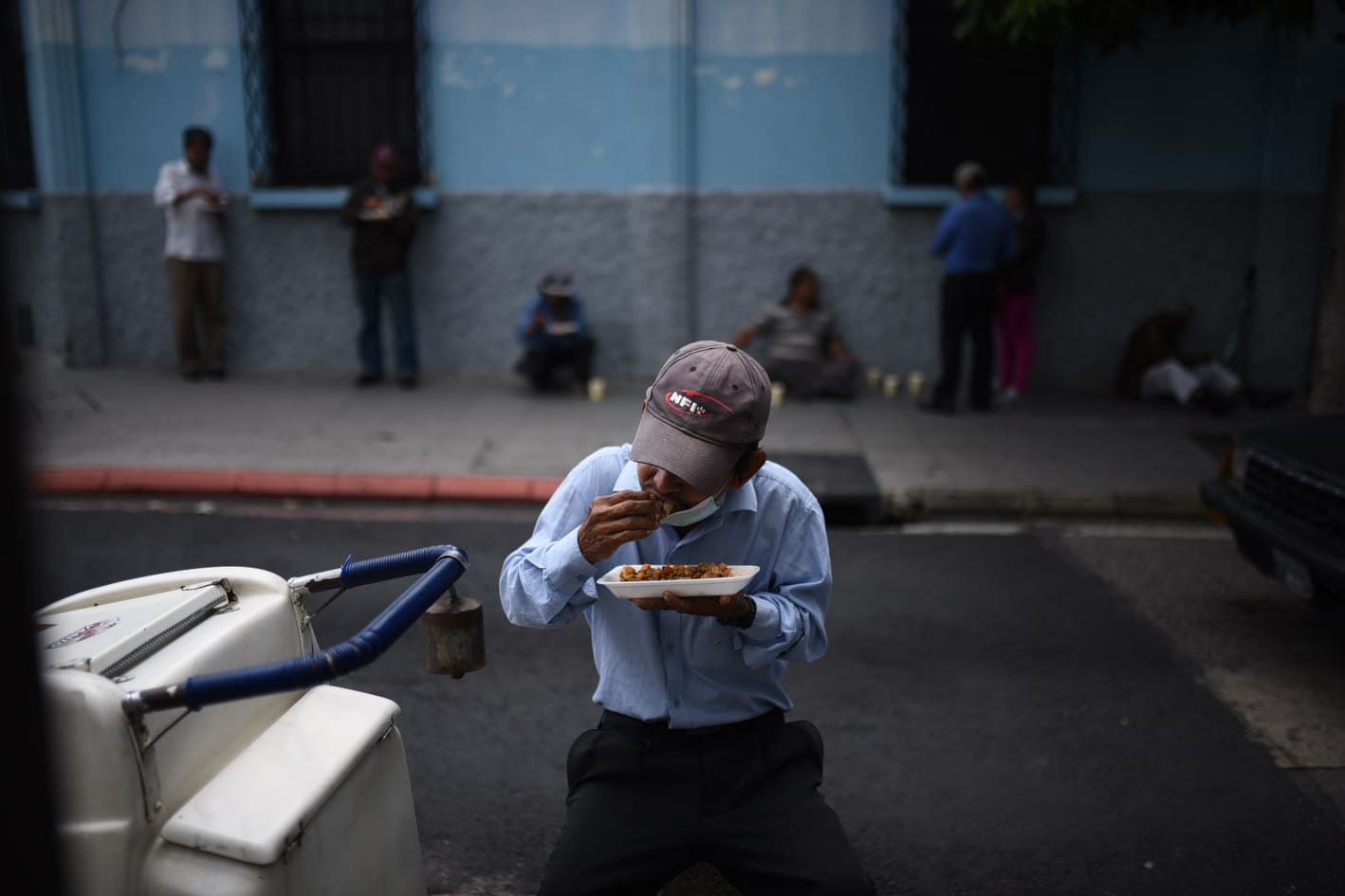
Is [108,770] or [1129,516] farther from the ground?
[108,770]

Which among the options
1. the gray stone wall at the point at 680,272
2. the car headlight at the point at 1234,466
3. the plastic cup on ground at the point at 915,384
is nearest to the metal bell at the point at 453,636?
the car headlight at the point at 1234,466

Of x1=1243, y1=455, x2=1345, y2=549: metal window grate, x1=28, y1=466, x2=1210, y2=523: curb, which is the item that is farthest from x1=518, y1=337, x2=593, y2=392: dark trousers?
x1=1243, y1=455, x2=1345, y2=549: metal window grate

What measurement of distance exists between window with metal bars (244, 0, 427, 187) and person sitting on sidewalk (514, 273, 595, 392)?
6.00ft

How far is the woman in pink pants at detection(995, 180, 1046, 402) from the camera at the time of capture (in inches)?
436

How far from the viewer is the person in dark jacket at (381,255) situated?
11.1 m

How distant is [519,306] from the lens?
11977 mm

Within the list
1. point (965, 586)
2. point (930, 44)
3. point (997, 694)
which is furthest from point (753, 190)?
point (997, 694)

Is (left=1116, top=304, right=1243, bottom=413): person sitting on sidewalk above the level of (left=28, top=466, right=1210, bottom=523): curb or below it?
above

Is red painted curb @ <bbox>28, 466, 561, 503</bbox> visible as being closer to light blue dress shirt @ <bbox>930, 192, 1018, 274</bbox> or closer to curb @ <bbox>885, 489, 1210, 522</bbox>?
curb @ <bbox>885, 489, 1210, 522</bbox>

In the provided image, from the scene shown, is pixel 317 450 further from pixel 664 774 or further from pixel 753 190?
pixel 664 774

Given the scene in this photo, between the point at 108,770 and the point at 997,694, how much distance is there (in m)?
3.90

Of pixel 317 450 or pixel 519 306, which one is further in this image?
pixel 519 306

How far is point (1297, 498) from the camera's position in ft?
17.8

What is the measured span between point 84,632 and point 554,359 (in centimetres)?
886
